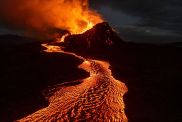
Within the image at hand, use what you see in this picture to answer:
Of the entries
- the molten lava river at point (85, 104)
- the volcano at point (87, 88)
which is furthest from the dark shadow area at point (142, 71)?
the molten lava river at point (85, 104)

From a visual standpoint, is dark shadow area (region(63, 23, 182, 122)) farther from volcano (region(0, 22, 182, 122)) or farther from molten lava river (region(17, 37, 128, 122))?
molten lava river (region(17, 37, 128, 122))

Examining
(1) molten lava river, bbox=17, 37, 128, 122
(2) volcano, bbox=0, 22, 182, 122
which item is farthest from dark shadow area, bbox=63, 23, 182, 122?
(1) molten lava river, bbox=17, 37, 128, 122

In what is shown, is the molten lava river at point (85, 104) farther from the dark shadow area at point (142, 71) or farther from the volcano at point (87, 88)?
the dark shadow area at point (142, 71)

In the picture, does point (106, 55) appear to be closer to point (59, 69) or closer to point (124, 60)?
point (124, 60)

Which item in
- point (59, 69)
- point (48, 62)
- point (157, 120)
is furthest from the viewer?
point (48, 62)

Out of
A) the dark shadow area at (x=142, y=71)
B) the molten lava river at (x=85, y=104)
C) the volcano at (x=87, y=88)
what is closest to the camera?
the molten lava river at (x=85, y=104)

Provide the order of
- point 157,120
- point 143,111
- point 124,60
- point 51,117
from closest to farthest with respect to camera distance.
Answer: point 51,117, point 157,120, point 143,111, point 124,60

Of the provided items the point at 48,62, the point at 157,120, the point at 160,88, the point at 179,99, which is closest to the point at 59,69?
the point at 48,62

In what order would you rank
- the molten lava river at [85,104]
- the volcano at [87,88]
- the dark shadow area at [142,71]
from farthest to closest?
the dark shadow area at [142,71], the volcano at [87,88], the molten lava river at [85,104]

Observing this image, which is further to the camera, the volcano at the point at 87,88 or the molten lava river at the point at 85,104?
the volcano at the point at 87,88
